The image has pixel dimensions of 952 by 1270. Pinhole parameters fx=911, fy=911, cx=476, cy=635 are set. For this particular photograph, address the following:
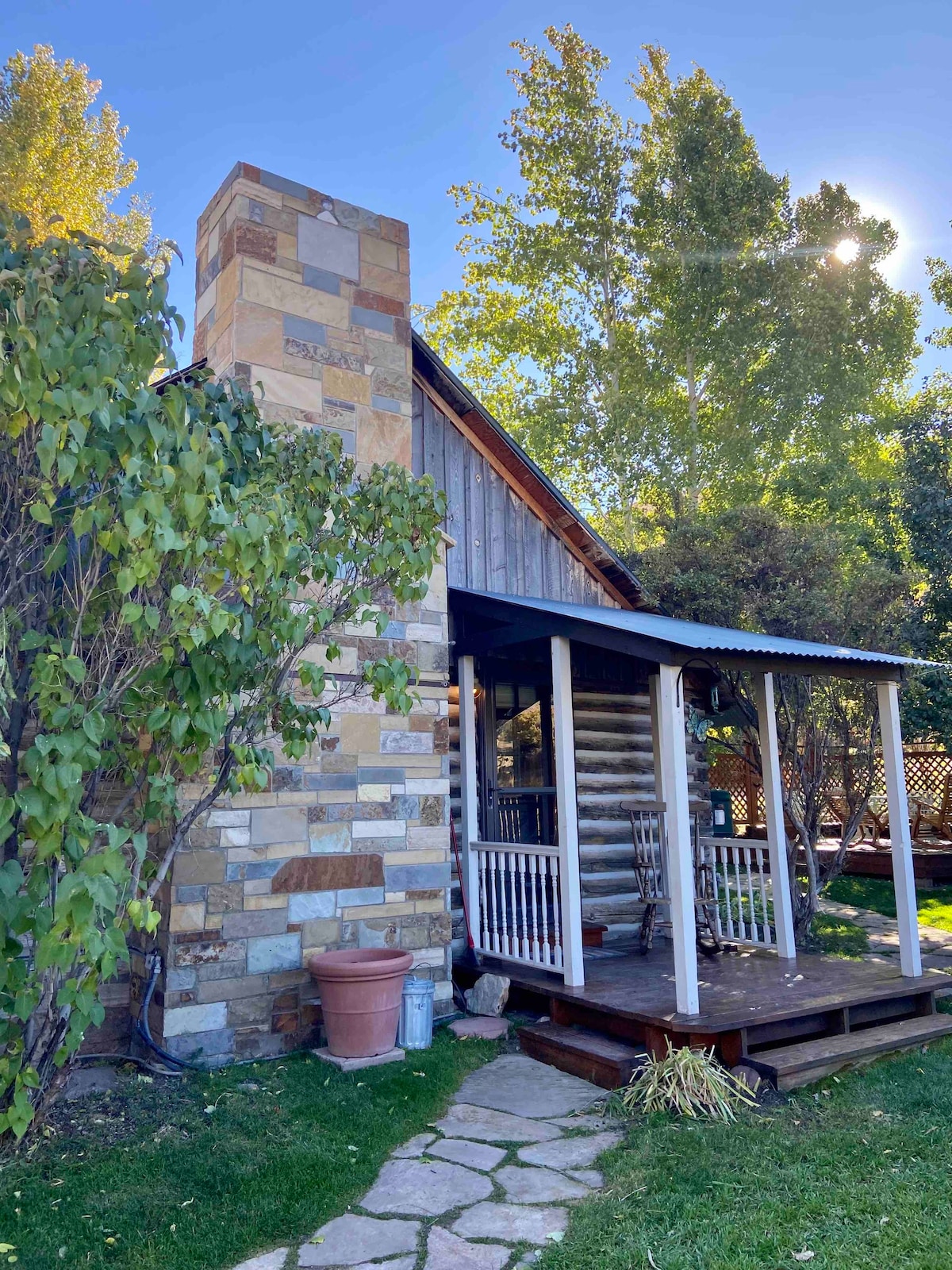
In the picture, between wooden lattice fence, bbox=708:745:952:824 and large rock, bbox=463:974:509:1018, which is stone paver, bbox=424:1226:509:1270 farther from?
wooden lattice fence, bbox=708:745:952:824

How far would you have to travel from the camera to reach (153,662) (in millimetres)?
3732

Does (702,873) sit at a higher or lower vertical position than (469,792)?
lower

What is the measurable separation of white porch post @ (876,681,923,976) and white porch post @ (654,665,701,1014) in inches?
71.3

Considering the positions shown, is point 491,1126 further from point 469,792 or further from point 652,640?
point 469,792

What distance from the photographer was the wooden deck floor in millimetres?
4988

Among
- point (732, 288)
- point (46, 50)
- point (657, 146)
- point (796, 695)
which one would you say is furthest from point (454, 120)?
point (796, 695)

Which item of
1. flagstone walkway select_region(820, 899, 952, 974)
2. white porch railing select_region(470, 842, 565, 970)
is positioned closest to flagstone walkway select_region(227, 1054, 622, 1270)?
white porch railing select_region(470, 842, 565, 970)

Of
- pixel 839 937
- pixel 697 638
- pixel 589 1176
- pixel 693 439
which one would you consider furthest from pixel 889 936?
pixel 693 439

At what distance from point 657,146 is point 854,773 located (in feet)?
41.8

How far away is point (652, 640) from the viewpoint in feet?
17.5

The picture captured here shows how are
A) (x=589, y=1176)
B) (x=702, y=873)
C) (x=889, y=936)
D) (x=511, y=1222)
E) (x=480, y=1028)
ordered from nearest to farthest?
(x=511, y=1222) → (x=589, y=1176) → (x=480, y=1028) → (x=702, y=873) → (x=889, y=936)

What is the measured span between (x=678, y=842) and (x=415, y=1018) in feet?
6.13

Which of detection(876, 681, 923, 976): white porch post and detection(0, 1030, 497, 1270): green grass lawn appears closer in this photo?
detection(0, 1030, 497, 1270): green grass lawn

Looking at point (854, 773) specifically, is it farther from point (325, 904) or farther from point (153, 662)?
point (153, 662)
